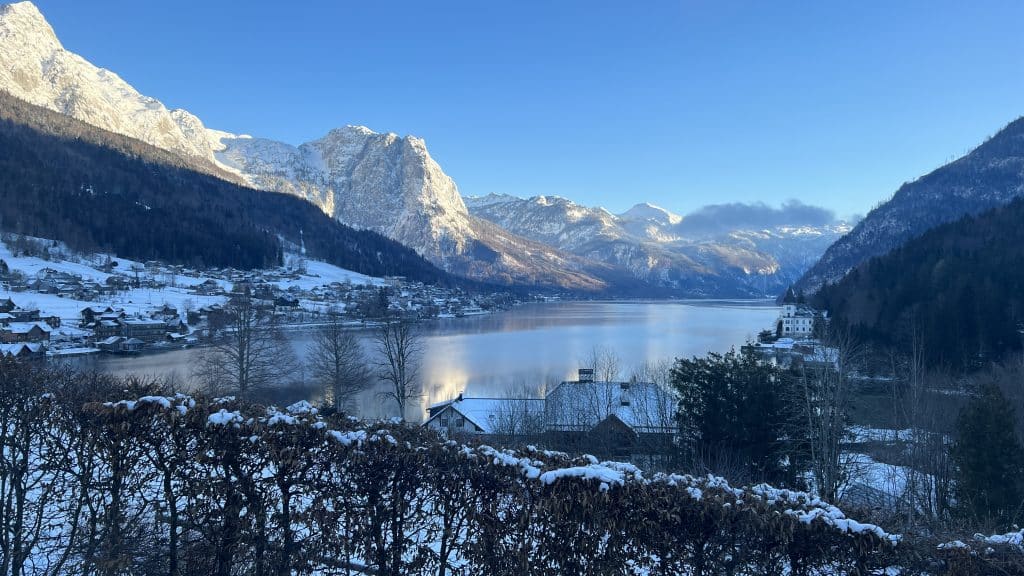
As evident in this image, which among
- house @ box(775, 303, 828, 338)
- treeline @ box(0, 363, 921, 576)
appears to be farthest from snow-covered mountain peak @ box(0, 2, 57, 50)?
treeline @ box(0, 363, 921, 576)

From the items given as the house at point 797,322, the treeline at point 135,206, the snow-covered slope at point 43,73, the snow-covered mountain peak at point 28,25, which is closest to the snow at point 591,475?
the house at point 797,322

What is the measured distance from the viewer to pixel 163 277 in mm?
72625

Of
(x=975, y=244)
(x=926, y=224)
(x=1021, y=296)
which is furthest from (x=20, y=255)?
(x=926, y=224)

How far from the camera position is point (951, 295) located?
126ft

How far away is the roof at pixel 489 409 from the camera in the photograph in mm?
17938

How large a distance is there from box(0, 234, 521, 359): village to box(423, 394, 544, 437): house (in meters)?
9.14

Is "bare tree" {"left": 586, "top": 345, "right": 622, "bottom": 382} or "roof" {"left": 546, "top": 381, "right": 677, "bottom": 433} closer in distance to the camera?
"roof" {"left": 546, "top": 381, "right": 677, "bottom": 433}

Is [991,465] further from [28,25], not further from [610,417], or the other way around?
[28,25]

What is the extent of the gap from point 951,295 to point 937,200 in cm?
9887

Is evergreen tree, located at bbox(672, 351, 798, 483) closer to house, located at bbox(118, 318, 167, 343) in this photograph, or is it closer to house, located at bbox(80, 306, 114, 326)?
house, located at bbox(118, 318, 167, 343)

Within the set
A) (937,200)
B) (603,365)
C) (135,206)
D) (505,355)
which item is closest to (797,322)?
(603,365)

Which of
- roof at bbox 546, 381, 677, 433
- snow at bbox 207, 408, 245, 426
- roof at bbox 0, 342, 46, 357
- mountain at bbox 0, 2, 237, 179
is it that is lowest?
roof at bbox 546, 381, 677, 433

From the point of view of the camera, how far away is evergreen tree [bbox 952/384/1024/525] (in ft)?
32.7

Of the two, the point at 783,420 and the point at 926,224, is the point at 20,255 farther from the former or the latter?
the point at 926,224
